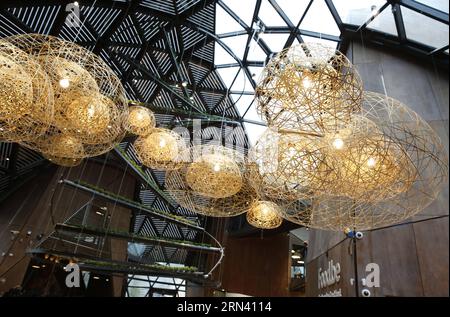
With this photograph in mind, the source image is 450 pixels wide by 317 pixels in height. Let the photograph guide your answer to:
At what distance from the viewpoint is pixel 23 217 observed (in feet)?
27.8

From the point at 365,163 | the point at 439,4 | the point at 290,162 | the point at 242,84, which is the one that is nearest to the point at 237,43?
the point at 242,84

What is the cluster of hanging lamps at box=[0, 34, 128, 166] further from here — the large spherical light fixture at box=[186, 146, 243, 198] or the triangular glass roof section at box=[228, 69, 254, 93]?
the triangular glass roof section at box=[228, 69, 254, 93]

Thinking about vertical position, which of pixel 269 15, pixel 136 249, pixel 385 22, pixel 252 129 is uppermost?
pixel 269 15

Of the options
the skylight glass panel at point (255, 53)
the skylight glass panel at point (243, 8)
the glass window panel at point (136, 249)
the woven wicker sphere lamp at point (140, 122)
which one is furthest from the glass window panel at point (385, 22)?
the glass window panel at point (136, 249)

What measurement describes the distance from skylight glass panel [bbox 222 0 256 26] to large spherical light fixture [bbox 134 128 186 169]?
3585mm

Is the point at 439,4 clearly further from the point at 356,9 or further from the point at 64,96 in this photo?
the point at 64,96

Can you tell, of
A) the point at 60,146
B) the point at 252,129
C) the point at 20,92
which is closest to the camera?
the point at 20,92

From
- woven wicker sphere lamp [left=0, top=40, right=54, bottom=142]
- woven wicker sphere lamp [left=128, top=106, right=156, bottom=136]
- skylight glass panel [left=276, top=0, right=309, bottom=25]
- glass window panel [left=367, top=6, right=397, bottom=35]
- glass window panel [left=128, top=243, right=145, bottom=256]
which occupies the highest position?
skylight glass panel [left=276, top=0, right=309, bottom=25]

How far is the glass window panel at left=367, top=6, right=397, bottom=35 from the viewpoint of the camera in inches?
209

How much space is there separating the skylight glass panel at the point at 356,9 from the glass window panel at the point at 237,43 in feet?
7.74

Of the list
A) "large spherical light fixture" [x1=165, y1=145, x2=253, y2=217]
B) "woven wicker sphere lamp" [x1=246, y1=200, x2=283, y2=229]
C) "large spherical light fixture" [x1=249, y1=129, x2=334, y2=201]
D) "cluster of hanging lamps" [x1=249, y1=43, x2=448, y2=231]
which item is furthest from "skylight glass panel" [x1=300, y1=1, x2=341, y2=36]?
"large spherical light fixture" [x1=249, y1=129, x2=334, y2=201]

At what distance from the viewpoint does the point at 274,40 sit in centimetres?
736

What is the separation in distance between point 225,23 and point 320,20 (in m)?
2.26

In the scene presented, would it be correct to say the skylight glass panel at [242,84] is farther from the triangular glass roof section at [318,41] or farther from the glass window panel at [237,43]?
the triangular glass roof section at [318,41]
